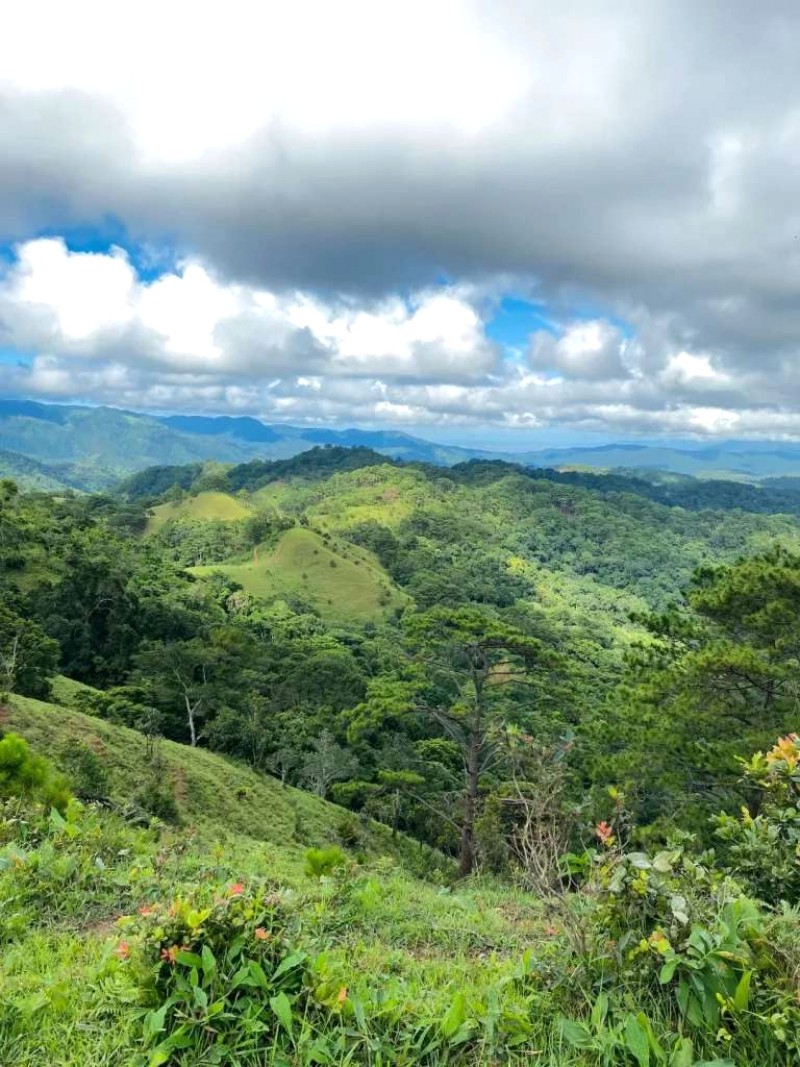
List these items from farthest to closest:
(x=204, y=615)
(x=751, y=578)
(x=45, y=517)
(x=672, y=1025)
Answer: (x=45, y=517) < (x=204, y=615) < (x=751, y=578) < (x=672, y=1025)

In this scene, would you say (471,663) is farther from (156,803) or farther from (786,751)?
(786,751)

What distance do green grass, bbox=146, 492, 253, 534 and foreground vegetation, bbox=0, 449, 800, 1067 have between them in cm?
9941

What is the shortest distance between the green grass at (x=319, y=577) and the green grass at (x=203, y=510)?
33091mm

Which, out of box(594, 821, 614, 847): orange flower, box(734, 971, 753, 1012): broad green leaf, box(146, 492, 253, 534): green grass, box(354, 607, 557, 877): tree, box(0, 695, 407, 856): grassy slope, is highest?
box(594, 821, 614, 847): orange flower

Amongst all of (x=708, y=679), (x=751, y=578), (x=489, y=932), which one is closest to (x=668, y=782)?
(x=708, y=679)

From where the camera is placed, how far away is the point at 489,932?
13.9ft

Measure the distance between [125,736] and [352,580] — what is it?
85.1m

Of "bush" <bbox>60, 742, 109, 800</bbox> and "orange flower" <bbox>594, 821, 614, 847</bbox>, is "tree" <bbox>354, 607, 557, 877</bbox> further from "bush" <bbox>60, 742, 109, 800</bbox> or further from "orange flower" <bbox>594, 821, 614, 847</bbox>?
"orange flower" <bbox>594, 821, 614, 847</bbox>

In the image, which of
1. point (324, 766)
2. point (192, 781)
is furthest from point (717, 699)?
point (324, 766)

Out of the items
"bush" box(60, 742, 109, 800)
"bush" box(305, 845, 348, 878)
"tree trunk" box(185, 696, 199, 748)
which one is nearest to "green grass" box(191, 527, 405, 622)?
"tree trunk" box(185, 696, 199, 748)

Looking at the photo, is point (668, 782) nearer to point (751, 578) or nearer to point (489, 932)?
point (751, 578)

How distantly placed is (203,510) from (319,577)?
57647 mm

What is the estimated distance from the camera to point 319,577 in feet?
353

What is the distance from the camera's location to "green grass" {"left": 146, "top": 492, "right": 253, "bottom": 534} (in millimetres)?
145625
